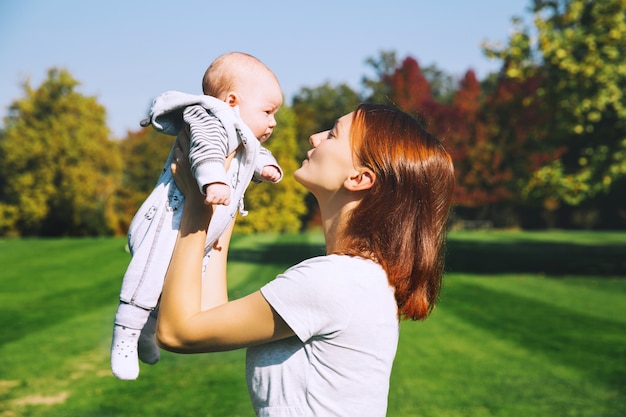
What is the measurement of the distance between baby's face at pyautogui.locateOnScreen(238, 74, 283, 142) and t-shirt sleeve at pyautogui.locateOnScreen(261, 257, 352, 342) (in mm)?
695

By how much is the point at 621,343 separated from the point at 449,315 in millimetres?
3045

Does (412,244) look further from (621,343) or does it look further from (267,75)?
(621,343)

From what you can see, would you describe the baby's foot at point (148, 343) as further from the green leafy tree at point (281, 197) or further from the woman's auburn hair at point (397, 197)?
the green leafy tree at point (281, 197)

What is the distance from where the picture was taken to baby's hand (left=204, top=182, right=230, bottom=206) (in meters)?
1.78

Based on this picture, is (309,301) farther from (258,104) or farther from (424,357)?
(424,357)

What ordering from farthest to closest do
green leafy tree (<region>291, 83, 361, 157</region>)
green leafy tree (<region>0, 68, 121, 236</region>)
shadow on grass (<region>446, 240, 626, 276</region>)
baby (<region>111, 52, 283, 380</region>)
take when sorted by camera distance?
green leafy tree (<region>291, 83, 361, 157</region>), green leafy tree (<region>0, 68, 121, 236</region>), shadow on grass (<region>446, 240, 626, 276</region>), baby (<region>111, 52, 283, 380</region>)

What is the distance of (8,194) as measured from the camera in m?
44.4

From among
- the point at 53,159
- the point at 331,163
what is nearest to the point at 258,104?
the point at 331,163

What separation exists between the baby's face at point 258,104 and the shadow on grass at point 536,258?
19278 millimetres

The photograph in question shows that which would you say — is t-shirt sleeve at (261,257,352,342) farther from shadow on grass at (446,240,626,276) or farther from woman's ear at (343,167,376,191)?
shadow on grass at (446,240,626,276)

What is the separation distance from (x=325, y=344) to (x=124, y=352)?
62 cm

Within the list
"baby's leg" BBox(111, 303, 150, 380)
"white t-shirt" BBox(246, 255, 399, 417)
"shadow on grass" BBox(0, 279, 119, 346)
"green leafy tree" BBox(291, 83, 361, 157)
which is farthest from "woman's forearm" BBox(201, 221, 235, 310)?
"green leafy tree" BBox(291, 83, 361, 157)

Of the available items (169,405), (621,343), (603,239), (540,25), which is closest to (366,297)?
(169,405)

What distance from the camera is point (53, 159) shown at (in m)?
44.4
